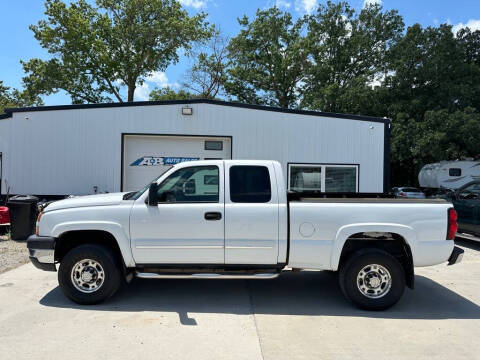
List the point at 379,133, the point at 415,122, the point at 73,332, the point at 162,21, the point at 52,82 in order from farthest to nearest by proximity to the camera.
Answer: the point at 162,21, the point at 52,82, the point at 415,122, the point at 379,133, the point at 73,332

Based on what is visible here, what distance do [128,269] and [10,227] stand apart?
5952 millimetres

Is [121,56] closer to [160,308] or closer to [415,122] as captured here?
[415,122]

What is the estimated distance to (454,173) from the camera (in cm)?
2289

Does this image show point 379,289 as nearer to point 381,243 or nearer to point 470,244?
point 381,243

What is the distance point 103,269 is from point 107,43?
99.6 ft

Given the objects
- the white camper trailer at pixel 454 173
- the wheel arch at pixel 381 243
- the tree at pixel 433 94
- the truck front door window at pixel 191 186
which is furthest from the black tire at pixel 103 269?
the tree at pixel 433 94

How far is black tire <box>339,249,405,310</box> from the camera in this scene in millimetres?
4934

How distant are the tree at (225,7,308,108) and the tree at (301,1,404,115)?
1.40 metres

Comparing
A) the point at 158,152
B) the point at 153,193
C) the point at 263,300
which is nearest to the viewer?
the point at 153,193

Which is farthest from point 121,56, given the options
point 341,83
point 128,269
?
point 128,269

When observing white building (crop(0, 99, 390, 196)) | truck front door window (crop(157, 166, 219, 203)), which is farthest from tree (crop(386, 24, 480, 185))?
truck front door window (crop(157, 166, 219, 203))

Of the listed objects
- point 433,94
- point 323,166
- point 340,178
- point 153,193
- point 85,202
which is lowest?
point 85,202

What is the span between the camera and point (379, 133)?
12.3 m

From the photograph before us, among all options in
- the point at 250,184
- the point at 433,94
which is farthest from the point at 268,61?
the point at 250,184
